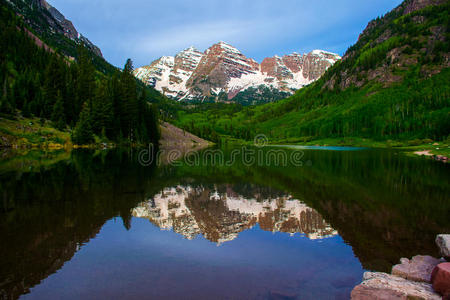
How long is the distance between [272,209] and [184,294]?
434 inches

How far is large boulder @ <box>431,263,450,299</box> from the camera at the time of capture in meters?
7.11

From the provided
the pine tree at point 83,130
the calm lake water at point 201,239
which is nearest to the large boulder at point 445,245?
the calm lake water at point 201,239

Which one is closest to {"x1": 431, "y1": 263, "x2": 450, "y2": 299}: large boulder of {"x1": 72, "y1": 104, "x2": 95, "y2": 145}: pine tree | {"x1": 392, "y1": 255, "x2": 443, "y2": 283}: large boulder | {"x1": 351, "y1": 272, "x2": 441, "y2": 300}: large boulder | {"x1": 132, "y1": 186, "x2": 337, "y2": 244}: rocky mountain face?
{"x1": 351, "y1": 272, "x2": 441, "y2": 300}: large boulder

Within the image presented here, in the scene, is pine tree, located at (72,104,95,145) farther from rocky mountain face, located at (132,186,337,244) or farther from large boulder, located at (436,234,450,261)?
large boulder, located at (436,234,450,261)

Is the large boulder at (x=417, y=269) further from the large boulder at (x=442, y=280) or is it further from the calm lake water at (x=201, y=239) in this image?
the calm lake water at (x=201, y=239)

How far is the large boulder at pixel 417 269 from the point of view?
27.1ft

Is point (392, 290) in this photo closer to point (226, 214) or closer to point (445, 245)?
point (445, 245)

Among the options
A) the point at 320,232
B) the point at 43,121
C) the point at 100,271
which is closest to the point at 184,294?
the point at 100,271

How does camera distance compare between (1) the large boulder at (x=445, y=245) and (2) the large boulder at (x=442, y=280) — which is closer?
(2) the large boulder at (x=442, y=280)

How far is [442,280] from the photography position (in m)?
7.26

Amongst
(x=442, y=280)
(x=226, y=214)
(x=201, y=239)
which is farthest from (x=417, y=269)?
(x=226, y=214)

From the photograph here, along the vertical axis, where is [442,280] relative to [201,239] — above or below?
above

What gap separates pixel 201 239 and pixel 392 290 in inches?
294

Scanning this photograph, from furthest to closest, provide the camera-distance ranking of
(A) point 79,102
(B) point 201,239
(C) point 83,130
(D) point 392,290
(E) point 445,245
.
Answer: (A) point 79,102, (C) point 83,130, (B) point 201,239, (E) point 445,245, (D) point 392,290
